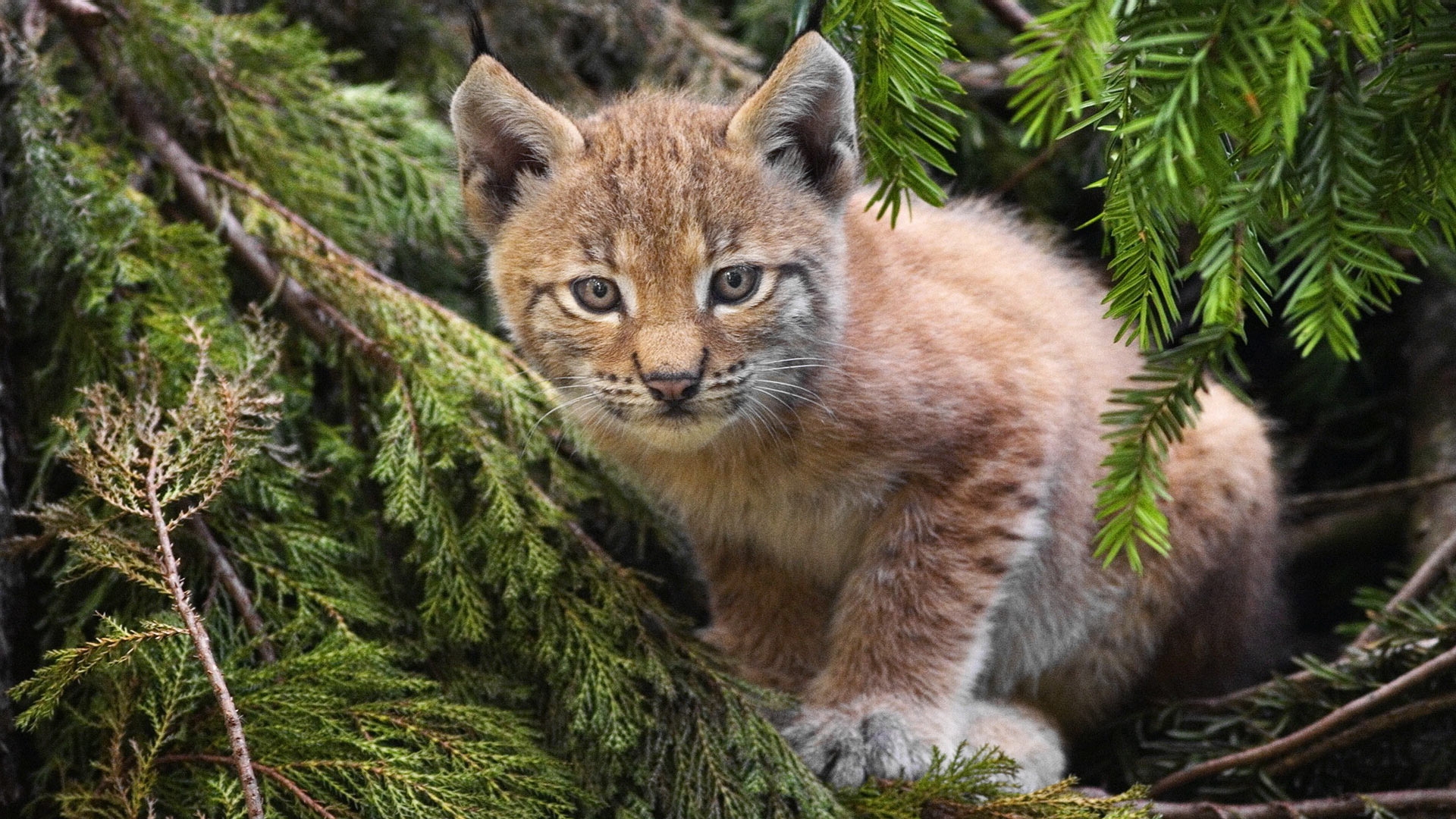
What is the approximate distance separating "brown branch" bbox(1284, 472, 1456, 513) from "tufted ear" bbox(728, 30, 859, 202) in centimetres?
231

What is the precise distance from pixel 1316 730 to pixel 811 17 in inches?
88.4

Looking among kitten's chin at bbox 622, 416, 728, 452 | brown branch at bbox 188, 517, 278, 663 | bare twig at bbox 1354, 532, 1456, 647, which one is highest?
kitten's chin at bbox 622, 416, 728, 452

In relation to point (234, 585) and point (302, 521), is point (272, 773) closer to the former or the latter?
point (234, 585)

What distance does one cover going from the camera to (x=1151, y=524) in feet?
7.21

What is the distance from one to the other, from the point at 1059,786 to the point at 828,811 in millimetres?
507

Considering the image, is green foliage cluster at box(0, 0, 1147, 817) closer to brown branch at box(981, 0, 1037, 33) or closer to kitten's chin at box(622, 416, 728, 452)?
kitten's chin at box(622, 416, 728, 452)

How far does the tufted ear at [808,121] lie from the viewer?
9.22 feet

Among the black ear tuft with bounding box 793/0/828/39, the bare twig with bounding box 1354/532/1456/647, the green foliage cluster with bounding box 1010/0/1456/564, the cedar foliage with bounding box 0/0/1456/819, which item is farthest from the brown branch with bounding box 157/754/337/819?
the bare twig with bounding box 1354/532/1456/647

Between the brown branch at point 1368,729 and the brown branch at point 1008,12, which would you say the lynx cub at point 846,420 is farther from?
the brown branch at point 1008,12

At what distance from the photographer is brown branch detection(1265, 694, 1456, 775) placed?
3.12 meters

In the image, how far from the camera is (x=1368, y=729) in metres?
3.19

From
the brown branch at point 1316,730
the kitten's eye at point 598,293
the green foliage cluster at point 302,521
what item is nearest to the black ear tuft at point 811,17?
the kitten's eye at point 598,293

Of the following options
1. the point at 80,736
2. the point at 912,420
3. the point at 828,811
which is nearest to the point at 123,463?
the point at 80,736

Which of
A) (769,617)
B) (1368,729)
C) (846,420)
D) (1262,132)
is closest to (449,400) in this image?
(846,420)
